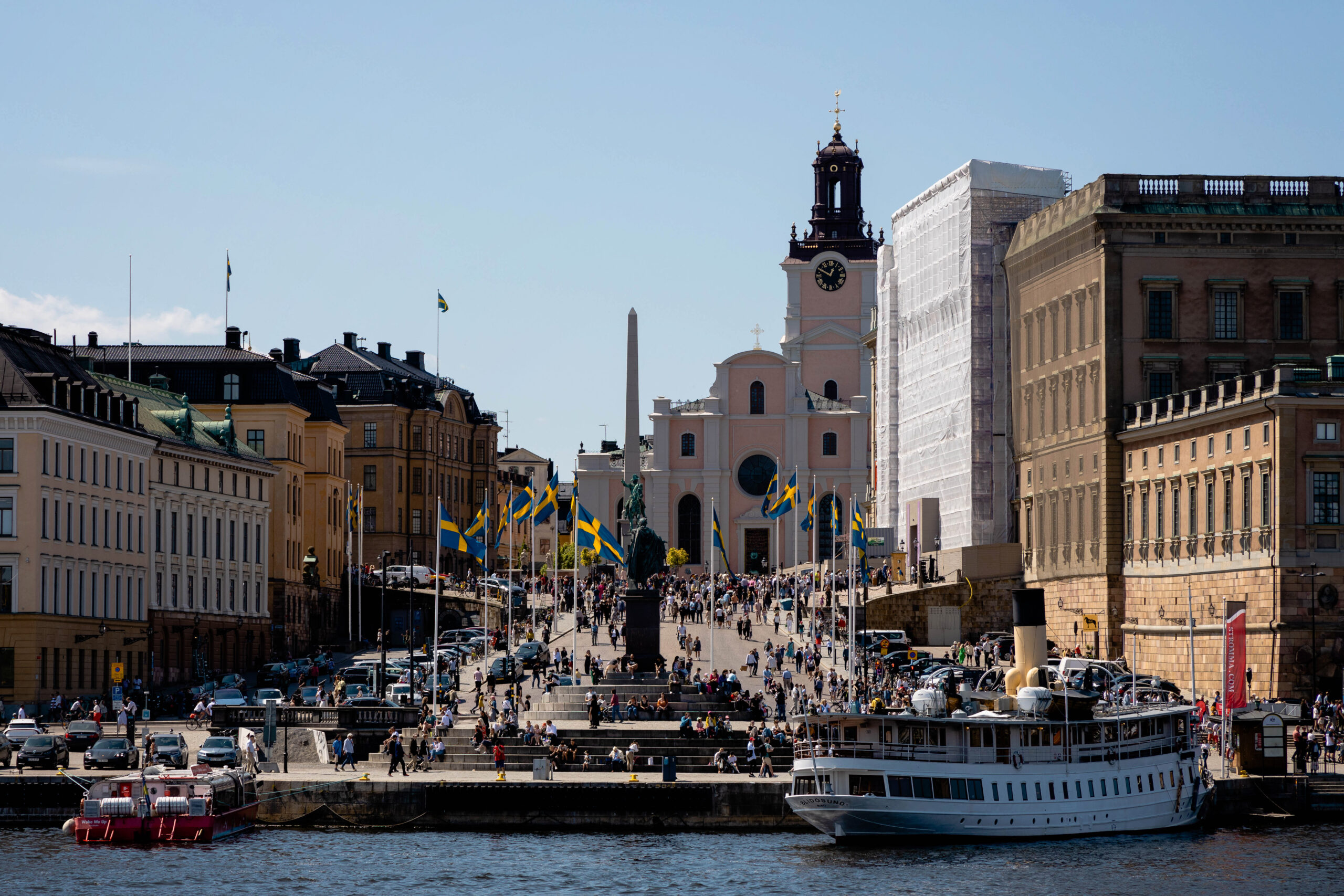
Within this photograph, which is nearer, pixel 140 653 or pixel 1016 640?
pixel 1016 640

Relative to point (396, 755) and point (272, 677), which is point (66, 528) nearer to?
point (272, 677)

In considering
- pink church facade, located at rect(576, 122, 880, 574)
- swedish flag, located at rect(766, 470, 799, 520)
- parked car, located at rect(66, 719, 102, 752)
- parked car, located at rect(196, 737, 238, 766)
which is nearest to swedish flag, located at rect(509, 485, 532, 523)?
swedish flag, located at rect(766, 470, 799, 520)

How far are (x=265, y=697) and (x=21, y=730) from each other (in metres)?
12.4

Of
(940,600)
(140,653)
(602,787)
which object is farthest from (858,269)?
(602,787)

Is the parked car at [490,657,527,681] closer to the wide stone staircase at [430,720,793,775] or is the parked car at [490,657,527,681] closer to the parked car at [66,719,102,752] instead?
→ the wide stone staircase at [430,720,793,775]

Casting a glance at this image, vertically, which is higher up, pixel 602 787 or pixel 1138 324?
pixel 1138 324

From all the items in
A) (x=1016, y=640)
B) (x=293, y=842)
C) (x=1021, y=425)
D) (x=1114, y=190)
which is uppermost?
(x=1114, y=190)

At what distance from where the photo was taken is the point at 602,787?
7212 centimetres

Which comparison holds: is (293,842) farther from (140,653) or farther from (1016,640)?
(140,653)

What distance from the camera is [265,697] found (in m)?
92.3

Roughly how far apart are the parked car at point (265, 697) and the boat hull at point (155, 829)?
51.3ft

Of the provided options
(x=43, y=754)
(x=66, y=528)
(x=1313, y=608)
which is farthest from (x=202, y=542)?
(x=1313, y=608)

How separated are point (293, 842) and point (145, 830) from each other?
13.7 ft

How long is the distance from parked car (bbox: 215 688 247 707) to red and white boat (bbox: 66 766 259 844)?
12529mm
